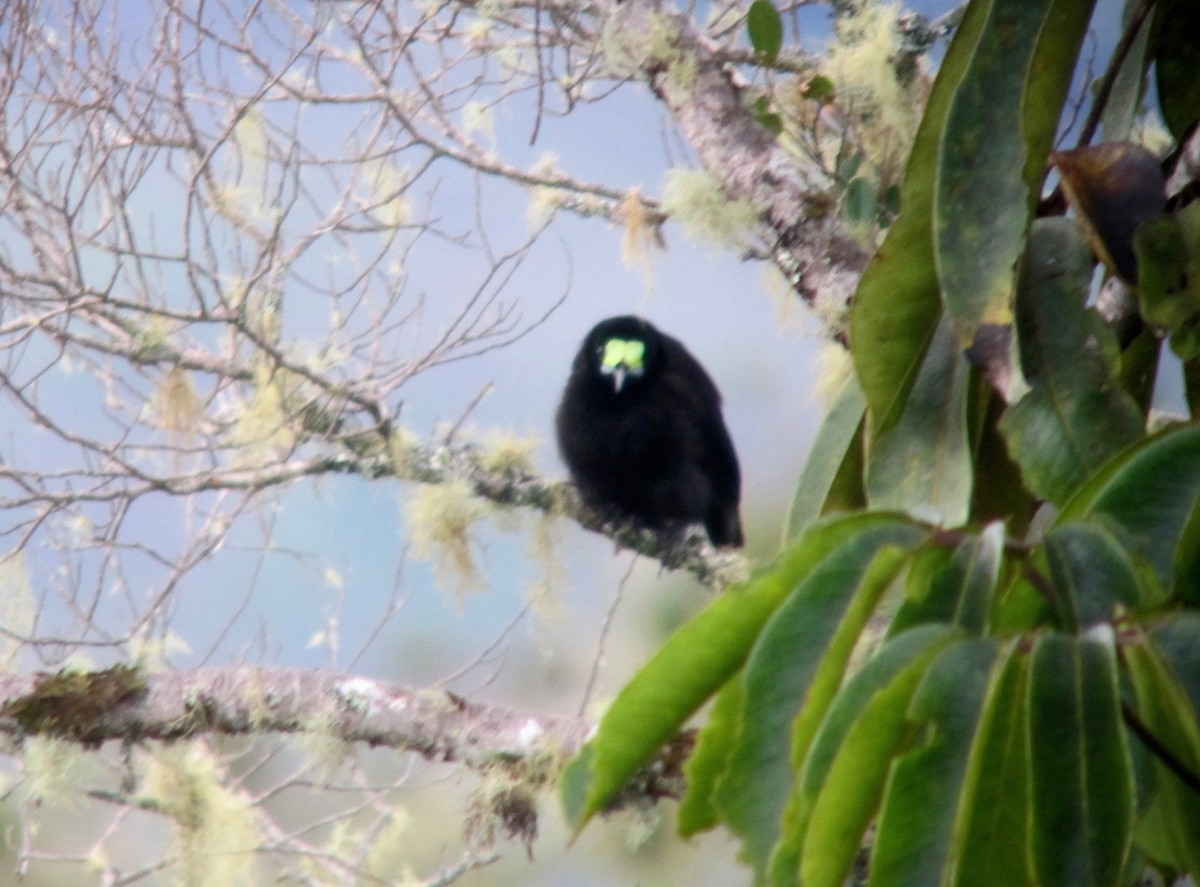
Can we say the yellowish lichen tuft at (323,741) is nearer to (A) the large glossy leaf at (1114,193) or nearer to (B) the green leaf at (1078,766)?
(A) the large glossy leaf at (1114,193)

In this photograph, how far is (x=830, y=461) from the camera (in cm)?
131

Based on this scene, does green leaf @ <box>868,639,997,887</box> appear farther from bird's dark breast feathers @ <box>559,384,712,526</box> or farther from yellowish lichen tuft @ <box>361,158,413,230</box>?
yellowish lichen tuft @ <box>361,158,413,230</box>

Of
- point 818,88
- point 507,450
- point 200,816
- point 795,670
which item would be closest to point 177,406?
point 507,450

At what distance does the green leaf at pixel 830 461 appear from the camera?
1.28m

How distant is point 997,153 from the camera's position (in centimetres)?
103

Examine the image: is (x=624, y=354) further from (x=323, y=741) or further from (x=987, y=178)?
(x=987, y=178)

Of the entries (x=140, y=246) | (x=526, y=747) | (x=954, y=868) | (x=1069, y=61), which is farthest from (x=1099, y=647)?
(x=140, y=246)

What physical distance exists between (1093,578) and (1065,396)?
1.07 ft

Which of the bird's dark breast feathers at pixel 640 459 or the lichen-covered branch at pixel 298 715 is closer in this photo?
the lichen-covered branch at pixel 298 715

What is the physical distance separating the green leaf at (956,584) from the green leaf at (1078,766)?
0.05m

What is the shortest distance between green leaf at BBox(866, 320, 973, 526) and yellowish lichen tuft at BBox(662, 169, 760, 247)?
3.61 feet

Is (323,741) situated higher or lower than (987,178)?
lower

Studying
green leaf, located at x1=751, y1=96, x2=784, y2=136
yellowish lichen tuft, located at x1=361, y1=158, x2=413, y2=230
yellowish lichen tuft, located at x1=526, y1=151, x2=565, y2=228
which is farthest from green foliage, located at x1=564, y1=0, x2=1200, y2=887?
yellowish lichen tuft, located at x1=361, y1=158, x2=413, y2=230

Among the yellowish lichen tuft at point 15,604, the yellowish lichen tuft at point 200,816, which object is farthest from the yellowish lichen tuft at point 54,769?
the yellowish lichen tuft at point 15,604
